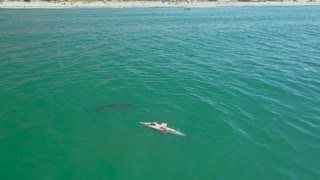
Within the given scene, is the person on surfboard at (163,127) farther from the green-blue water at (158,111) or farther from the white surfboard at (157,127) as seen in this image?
the green-blue water at (158,111)

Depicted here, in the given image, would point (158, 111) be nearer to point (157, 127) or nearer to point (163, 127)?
point (157, 127)

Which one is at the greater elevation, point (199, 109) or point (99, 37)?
point (99, 37)

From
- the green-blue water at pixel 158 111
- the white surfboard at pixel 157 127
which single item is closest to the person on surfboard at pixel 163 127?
the white surfboard at pixel 157 127

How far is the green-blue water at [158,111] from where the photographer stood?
64.3 ft

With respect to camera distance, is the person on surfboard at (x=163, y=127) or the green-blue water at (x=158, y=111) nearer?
the green-blue water at (x=158, y=111)

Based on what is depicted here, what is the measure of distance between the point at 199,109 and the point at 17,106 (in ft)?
60.1

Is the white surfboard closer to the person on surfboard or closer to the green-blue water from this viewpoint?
the person on surfboard

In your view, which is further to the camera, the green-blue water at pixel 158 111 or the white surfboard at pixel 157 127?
the white surfboard at pixel 157 127

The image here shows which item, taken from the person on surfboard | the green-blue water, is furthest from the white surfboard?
the green-blue water

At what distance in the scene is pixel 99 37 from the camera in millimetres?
61531

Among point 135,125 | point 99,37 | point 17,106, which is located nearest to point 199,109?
point 135,125

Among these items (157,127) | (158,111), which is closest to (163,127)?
(157,127)

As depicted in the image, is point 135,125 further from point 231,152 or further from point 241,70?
point 241,70

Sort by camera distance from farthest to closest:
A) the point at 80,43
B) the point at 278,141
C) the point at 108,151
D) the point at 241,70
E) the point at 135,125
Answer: the point at 80,43, the point at 241,70, the point at 135,125, the point at 278,141, the point at 108,151
